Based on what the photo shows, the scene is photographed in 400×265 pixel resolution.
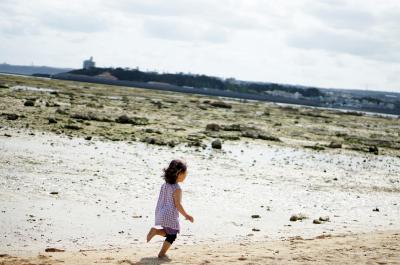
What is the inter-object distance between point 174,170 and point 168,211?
70cm

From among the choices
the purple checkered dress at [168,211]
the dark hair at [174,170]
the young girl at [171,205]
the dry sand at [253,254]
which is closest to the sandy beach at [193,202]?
the dry sand at [253,254]

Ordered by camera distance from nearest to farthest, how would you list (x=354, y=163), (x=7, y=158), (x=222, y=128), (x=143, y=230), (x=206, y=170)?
(x=143, y=230)
(x=7, y=158)
(x=206, y=170)
(x=354, y=163)
(x=222, y=128)

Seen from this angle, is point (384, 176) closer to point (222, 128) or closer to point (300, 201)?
point (300, 201)

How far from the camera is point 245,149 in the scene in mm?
25859

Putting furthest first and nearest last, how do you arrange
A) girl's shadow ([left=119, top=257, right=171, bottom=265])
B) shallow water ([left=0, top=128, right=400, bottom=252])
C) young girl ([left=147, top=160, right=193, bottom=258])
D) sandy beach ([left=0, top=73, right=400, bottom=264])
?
shallow water ([left=0, top=128, right=400, bottom=252]), sandy beach ([left=0, top=73, right=400, bottom=264]), young girl ([left=147, top=160, right=193, bottom=258]), girl's shadow ([left=119, top=257, right=171, bottom=265])

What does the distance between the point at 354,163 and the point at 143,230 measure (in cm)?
1729

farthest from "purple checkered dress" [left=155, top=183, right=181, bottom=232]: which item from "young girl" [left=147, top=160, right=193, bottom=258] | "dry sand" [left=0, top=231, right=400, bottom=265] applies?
"dry sand" [left=0, top=231, right=400, bottom=265]

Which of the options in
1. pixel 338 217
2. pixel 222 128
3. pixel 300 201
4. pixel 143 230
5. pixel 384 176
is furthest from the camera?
pixel 222 128

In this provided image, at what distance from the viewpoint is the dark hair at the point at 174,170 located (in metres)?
8.06

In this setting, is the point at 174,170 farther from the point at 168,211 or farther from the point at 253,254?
the point at 253,254

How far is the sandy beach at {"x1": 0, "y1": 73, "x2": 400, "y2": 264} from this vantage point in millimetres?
8422

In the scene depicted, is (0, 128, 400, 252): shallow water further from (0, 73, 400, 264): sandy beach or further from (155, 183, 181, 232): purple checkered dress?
(155, 183, 181, 232): purple checkered dress

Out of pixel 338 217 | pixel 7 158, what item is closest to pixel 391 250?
pixel 338 217

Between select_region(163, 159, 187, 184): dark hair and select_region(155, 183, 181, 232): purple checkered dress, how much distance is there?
0.10 metres
